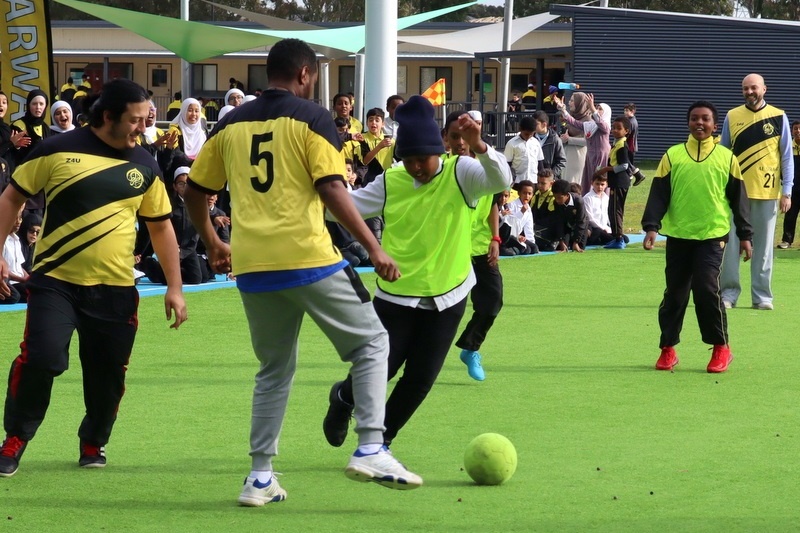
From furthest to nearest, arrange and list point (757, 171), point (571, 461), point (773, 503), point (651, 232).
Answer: point (757, 171) < point (651, 232) < point (571, 461) < point (773, 503)

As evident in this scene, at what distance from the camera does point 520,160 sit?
18.8m

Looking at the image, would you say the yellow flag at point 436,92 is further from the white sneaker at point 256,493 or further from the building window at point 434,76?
the building window at point 434,76

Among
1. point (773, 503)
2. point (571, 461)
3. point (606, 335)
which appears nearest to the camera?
point (773, 503)

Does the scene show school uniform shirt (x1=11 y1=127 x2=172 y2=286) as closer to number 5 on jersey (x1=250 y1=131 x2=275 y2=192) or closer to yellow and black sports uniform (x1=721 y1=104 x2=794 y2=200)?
number 5 on jersey (x1=250 y1=131 x2=275 y2=192)

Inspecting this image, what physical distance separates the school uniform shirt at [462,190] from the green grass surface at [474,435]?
851 mm

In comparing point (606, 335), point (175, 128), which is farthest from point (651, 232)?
point (175, 128)

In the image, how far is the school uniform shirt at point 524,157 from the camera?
61.6ft

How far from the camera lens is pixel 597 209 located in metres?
19.3

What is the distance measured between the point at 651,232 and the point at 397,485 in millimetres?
4958

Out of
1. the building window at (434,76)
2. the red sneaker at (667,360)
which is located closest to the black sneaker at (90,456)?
the red sneaker at (667,360)

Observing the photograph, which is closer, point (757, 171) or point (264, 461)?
point (264, 461)

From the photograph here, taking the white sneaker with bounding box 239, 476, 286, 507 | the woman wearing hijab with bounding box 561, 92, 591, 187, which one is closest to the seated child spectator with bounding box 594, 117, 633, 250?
the woman wearing hijab with bounding box 561, 92, 591, 187

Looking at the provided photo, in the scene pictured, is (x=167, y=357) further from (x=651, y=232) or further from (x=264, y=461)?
(x=264, y=461)

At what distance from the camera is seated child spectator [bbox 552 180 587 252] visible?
1830cm
